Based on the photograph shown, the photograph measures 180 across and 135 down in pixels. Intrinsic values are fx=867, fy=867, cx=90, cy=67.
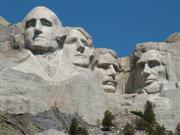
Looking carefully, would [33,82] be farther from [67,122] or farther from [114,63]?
[114,63]

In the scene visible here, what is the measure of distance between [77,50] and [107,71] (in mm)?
1632

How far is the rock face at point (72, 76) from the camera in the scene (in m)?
24.0

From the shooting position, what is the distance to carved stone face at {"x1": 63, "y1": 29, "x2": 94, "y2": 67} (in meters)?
25.8

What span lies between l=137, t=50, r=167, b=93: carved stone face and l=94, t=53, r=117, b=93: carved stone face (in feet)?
2.83

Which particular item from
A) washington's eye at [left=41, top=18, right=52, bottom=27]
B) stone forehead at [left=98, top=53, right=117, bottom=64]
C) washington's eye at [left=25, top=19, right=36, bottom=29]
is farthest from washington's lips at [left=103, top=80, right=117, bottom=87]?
washington's eye at [left=25, top=19, right=36, bottom=29]

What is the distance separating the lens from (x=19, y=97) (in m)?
24.0

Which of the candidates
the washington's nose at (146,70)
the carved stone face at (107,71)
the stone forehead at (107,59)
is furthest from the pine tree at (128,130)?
the stone forehead at (107,59)

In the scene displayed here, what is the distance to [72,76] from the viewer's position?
2494 cm

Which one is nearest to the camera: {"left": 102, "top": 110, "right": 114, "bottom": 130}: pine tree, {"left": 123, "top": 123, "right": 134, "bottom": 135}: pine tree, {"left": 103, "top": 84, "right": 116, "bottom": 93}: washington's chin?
{"left": 123, "top": 123, "right": 134, "bottom": 135}: pine tree

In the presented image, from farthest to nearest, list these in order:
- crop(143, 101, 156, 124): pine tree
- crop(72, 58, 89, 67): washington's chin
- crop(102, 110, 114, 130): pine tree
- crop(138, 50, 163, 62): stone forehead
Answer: crop(138, 50, 163, 62): stone forehead < crop(72, 58, 89, 67): washington's chin < crop(143, 101, 156, 124): pine tree < crop(102, 110, 114, 130): pine tree

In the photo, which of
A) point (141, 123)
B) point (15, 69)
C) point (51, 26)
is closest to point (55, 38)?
point (51, 26)

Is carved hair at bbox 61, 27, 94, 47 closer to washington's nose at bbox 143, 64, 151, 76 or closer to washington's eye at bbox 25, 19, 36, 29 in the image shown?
washington's eye at bbox 25, 19, 36, 29

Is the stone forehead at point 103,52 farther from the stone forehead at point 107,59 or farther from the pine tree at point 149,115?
the pine tree at point 149,115

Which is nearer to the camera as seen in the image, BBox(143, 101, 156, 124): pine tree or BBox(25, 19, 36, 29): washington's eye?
BBox(143, 101, 156, 124): pine tree
